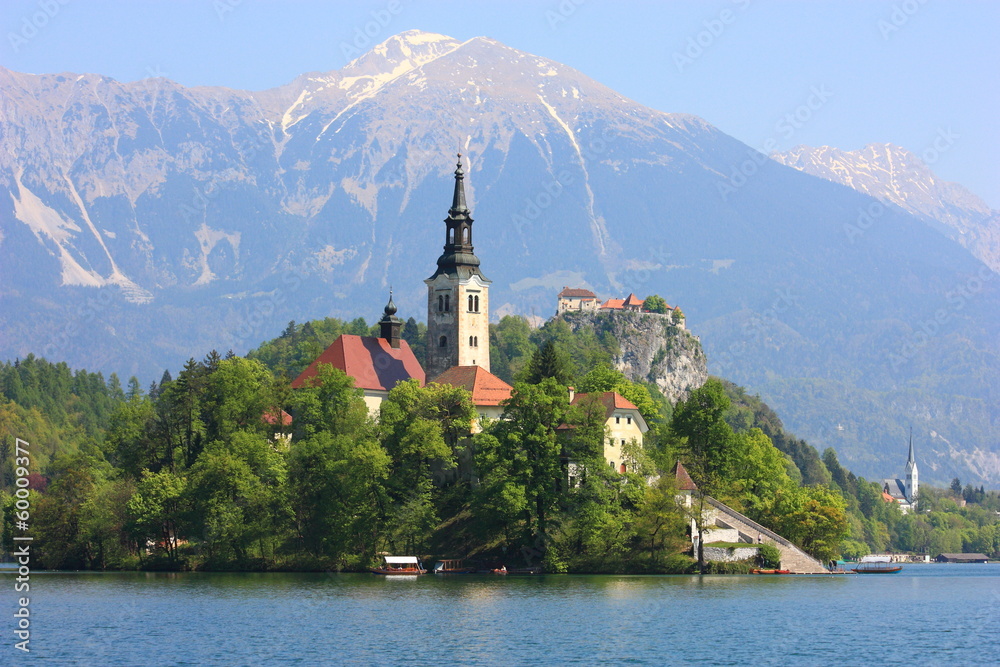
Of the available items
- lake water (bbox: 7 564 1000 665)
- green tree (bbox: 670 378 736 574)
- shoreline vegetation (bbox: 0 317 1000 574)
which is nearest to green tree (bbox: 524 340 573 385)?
shoreline vegetation (bbox: 0 317 1000 574)

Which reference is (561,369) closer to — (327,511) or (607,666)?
(327,511)

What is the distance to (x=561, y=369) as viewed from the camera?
105 meters

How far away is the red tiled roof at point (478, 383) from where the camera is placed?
102125 millimetres

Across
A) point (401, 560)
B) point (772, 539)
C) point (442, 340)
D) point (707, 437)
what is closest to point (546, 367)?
point (707, 437)

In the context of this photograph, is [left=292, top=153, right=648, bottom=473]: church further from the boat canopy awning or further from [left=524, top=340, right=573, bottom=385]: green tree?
the boat canopy awning

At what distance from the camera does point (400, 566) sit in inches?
3514

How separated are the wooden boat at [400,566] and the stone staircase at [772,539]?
20.5 m

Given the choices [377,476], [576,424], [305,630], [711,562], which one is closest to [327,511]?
[377,476]

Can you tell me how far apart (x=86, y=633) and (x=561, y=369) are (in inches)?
2135

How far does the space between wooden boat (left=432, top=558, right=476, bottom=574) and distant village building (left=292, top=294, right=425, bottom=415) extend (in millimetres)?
20742

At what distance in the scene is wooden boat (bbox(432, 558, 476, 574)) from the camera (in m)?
89.8

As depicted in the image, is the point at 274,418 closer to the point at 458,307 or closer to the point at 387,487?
the point at 387,487

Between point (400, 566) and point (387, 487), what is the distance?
17.8ft

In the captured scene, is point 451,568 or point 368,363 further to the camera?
point 368,363
